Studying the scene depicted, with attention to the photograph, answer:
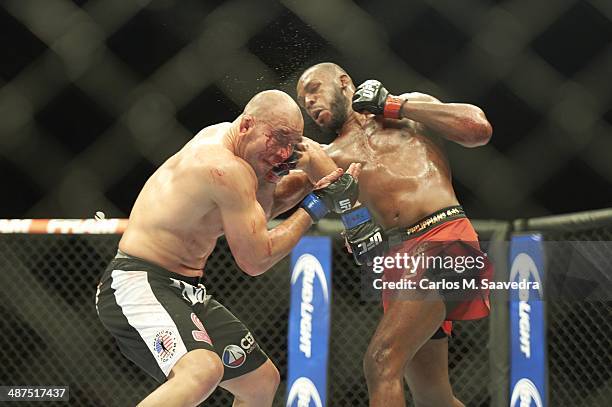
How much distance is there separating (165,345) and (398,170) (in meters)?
0.95

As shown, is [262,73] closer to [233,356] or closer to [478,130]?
[478,130]

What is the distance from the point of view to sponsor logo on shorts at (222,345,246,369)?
2.18 metres

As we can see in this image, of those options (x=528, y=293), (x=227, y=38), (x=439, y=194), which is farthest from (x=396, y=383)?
(x=227, y=38)

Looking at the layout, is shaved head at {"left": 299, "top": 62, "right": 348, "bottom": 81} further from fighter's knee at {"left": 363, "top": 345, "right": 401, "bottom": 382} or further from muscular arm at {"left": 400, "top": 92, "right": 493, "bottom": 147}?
fighter's knee at {"left": 363, "top": 345, "right": 401, "bottom": 382}

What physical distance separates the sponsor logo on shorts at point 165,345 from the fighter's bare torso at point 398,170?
86 cm

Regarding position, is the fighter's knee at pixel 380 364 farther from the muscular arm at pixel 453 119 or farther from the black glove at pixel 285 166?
the muscular arm at pixel 453 119

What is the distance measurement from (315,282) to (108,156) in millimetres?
1009

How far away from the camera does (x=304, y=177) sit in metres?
2.59

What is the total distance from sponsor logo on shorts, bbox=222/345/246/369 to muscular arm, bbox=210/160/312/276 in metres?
0.22

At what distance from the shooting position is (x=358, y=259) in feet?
8.22

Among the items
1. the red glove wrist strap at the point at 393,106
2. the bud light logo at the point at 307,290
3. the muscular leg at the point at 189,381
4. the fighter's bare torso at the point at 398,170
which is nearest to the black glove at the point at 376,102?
the red glove wrist strap at the point at 393,106

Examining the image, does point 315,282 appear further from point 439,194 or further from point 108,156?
point 108,156

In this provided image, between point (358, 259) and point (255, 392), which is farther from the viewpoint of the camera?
point (358, 259)

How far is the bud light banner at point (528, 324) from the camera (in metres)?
2.84
